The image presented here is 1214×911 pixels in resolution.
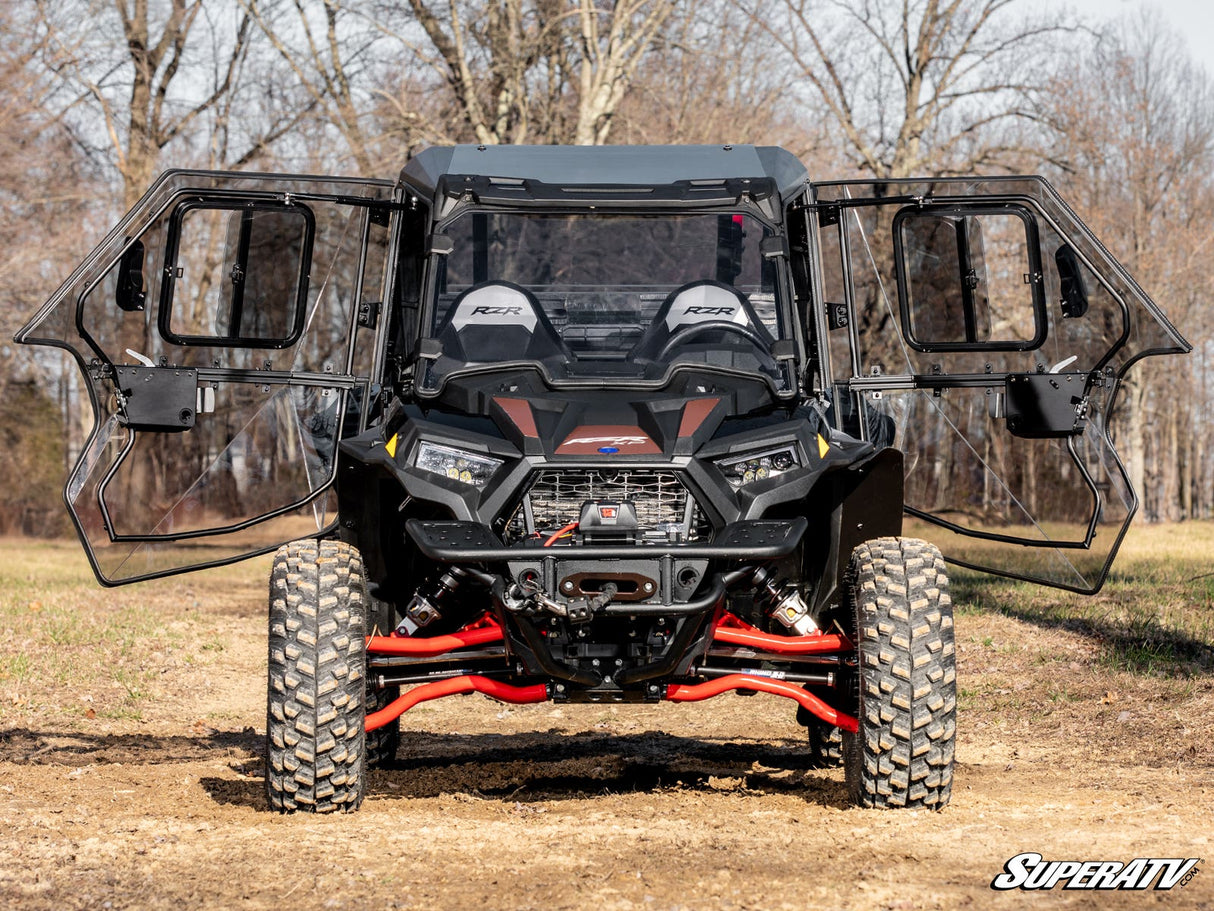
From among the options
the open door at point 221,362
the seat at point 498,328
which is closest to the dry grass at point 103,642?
the open door at point 221,362

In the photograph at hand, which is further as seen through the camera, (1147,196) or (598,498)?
A: (1147,196)

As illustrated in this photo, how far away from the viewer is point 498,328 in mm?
6852

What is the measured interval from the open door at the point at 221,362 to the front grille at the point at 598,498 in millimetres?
1483

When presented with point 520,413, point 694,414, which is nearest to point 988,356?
point 694,414

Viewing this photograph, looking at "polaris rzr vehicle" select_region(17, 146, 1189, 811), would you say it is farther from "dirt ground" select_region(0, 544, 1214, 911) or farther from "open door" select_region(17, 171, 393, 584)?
"dirt ground" select_region(0, 544, 1214, 911)

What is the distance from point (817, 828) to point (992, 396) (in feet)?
8.47

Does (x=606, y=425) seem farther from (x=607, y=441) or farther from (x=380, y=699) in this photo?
(x=380, y=699)

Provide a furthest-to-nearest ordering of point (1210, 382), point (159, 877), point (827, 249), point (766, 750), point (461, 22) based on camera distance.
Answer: point (1210, 382) < point (461, 22) < point (766, 750) < point (827, 249) < point (159, 877)

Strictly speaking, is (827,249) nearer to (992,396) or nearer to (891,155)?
(992,396)

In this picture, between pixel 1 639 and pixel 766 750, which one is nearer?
pixel 766 750

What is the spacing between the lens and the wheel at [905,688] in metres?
5.91

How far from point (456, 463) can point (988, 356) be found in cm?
328

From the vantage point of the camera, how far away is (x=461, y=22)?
874 inches

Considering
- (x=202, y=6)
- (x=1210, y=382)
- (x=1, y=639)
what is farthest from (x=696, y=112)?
(x=1210, y=382)
